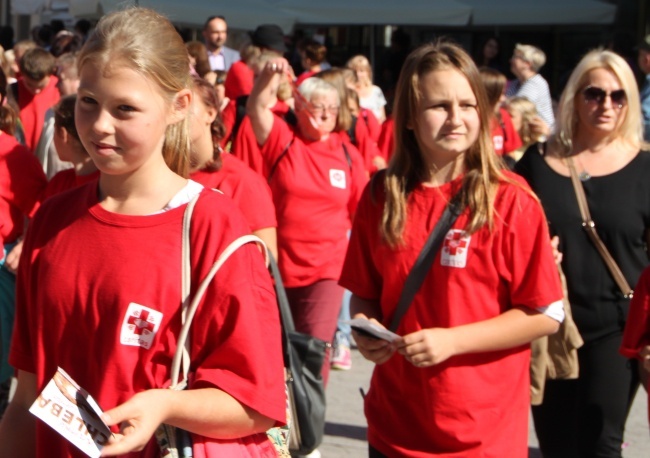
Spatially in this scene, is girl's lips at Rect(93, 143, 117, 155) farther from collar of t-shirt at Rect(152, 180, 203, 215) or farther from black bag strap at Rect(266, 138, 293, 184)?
black bag strap at Rect(266, 138, 293, 184)

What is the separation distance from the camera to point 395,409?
11.5ft

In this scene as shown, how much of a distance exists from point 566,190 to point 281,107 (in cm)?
360

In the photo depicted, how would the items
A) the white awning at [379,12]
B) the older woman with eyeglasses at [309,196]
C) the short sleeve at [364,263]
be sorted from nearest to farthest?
the short sleeve at [364,263] < the older woman with eyeglasses at [309,196] < the white awning at [379,12]

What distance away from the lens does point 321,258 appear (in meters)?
6.79

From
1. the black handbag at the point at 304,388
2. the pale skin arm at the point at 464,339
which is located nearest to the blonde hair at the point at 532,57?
the black handbag at the point at 304,388

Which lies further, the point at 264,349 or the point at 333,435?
the point at 333,435

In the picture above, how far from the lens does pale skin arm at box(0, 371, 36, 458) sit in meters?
2.40

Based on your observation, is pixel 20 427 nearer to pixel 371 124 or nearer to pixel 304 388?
pixel 304 388

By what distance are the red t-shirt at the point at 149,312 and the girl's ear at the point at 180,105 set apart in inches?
6.4

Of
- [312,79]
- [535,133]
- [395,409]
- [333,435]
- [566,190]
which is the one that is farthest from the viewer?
[535,133]

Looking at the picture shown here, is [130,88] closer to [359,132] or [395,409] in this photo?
[395,409]

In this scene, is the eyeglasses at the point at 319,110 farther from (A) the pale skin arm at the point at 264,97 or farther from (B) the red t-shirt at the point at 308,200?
(A) the pale skin arm at the point at 264,97

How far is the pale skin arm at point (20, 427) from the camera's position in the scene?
2.40 meters

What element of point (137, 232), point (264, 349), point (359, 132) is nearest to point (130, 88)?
point (137, 232)
